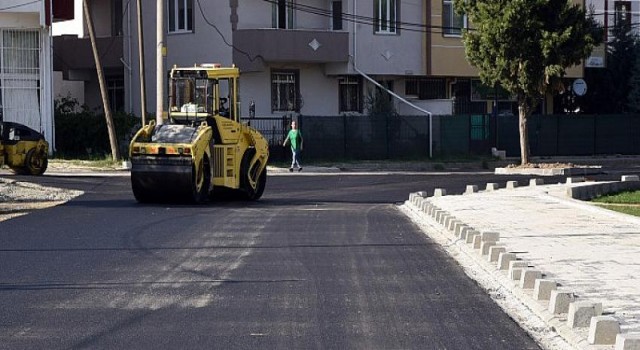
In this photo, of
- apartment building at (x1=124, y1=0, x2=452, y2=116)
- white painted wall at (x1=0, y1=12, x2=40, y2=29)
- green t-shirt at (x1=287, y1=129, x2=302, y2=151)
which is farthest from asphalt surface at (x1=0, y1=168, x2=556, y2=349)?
apartment building at (x1=124, y1=0, x2=452, y2=116)

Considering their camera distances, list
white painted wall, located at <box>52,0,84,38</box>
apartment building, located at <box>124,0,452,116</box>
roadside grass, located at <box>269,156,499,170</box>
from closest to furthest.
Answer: roadside grass, located at <box>269,156,499,170</box> < apartment building, located at <box>124,0,452,116</box> < white painted wall, located at <box>52,0,84,38</box>

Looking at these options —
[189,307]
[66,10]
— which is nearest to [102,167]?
[66,10]

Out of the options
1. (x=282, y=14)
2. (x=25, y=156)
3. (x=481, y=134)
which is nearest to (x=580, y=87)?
(x=481, y=134)

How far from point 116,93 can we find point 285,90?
8965 millimetres

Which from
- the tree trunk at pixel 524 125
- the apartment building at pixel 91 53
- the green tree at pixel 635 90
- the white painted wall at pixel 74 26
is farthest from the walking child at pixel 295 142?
the green tree at pixel 635 90

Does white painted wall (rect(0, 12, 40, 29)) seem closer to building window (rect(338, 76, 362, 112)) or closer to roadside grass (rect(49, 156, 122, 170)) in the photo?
roadside grass (rect(49, 156, 122, 170))

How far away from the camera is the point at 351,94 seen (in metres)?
47.9

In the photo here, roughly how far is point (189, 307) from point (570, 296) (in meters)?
3.86

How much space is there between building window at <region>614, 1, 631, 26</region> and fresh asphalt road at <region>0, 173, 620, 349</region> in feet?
120

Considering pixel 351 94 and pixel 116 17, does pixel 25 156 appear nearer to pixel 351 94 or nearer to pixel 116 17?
pixel 116 17

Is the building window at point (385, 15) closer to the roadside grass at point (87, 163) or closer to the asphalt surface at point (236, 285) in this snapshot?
the roadside grass at point (87, 163)

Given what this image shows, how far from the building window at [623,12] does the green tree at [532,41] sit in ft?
52.7

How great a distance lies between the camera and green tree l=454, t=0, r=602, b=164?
38.1 meters

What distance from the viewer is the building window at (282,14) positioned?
45375 millimetres
